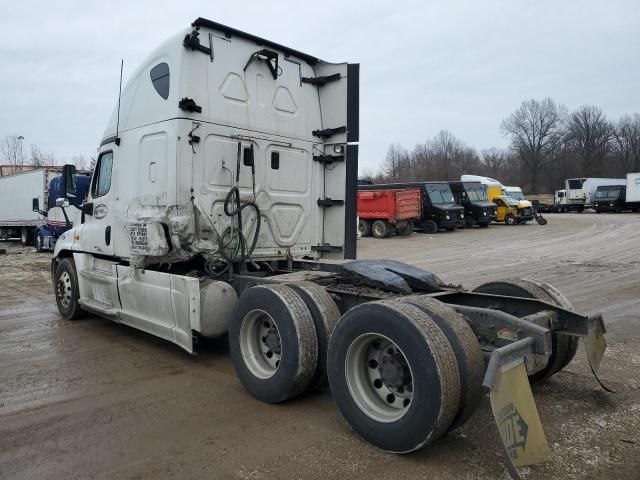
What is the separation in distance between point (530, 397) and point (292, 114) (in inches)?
177

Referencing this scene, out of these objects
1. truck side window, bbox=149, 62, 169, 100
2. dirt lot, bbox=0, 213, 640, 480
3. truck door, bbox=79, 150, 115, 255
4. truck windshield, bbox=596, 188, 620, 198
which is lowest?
dirt lot, bbox=0, 213, 640, 480

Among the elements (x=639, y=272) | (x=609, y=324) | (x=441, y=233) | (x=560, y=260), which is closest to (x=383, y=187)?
(x=441, y=233)

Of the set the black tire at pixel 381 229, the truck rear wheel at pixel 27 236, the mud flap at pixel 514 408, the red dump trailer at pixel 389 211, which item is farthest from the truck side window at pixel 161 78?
the black tire at pixel 381 229

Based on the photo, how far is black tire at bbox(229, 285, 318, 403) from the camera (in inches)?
166

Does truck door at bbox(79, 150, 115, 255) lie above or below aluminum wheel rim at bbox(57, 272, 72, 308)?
above

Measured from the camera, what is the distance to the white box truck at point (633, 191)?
4297cm

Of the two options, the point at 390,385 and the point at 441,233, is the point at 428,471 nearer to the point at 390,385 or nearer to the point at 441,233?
the point at 390,385

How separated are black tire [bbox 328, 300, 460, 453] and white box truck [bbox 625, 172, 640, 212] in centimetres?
4682

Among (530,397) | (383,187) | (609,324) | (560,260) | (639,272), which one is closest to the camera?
(530,397)

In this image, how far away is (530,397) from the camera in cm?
325

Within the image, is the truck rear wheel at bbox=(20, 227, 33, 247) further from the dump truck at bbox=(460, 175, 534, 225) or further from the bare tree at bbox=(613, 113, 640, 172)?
the bare tree at bbox=(613, 113, 640, 172)

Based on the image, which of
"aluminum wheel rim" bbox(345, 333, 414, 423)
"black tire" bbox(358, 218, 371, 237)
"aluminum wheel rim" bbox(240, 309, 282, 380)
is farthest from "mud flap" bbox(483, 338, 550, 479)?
"black tire" bbox(358, 218, 371, 237)

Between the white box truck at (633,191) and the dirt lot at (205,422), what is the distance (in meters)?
41.9

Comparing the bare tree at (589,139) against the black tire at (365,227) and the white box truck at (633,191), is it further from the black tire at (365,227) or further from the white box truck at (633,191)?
the black tire at (365,227)
